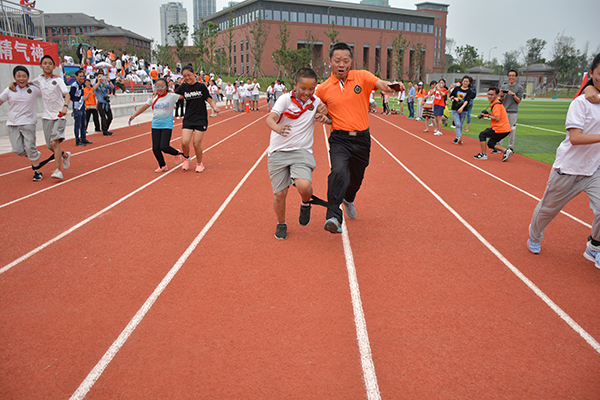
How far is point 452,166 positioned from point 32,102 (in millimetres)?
9262

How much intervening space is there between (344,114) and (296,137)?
0.65 m

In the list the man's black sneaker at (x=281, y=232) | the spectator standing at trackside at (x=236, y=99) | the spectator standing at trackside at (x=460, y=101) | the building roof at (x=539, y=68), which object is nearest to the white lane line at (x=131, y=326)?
the man's black sneaker at (x=281, y=232)

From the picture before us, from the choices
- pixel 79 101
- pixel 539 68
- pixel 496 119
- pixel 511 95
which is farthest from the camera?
pixel 539 68

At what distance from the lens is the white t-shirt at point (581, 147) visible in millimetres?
4148

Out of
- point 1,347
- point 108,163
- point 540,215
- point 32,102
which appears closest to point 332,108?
point 540,215

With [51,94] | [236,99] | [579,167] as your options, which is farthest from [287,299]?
[236,99]

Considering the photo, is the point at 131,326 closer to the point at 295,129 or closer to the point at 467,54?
the point at 295,129

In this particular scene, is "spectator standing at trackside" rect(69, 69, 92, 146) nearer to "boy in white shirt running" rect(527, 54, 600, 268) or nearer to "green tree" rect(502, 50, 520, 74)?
"boy in white shirt running" rect(527, 54, 600, 268)

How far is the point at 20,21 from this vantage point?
17031 millimetres

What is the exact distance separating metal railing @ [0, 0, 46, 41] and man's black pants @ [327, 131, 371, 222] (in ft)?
54.9

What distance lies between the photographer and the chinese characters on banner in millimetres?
16156

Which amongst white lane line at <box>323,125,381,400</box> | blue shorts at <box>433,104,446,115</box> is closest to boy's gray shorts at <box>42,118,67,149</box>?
white lane line at <box>323,125,381,400</box>

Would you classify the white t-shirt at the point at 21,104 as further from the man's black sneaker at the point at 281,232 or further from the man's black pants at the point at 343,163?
the man's black pants at the point at 343,163

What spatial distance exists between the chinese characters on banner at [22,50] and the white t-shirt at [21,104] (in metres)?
10.4
